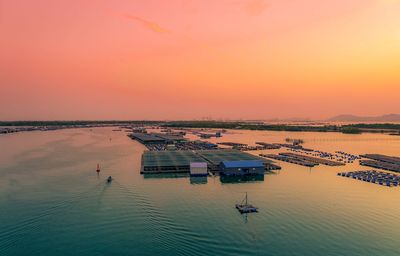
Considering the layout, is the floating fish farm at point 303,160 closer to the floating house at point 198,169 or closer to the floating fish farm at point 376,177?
the floating fish farm at point 376,177

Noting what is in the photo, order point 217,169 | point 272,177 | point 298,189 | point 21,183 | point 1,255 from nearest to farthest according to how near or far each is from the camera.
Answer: point 1,255 < point 298,189 < point 21,183 < point 272,177 < point 217,169

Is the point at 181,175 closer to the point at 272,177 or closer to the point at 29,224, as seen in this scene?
the point at 272,177

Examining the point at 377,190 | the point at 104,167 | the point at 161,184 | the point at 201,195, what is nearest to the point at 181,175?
the point at 161,184

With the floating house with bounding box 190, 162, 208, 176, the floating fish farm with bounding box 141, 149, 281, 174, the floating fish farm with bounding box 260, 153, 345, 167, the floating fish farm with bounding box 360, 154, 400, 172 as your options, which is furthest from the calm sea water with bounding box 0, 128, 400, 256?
the floating fish farm with bounding box 360, 154, 400, 172

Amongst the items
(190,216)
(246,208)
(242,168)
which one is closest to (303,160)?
(242,168)

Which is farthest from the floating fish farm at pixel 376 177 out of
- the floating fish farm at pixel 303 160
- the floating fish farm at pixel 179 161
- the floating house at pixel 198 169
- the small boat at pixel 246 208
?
the small boat at pixel 246 208

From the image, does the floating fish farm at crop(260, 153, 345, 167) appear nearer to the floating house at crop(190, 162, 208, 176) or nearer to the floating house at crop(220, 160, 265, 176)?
the floating house at crop(220, 160, 265, 176)
